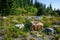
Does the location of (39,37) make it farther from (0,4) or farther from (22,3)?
(22,3)

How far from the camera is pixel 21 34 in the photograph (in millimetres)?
13273

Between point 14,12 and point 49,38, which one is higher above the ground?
point 49,38

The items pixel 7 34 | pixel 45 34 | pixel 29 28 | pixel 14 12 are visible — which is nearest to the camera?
pixel 7 34

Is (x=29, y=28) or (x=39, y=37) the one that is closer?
(x=39, y=37)

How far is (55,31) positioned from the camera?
14.8 m

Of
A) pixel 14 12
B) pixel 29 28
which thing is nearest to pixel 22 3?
pixel 14 12

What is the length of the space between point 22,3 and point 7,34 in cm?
4107

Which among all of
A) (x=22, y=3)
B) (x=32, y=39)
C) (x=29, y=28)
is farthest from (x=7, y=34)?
(x=22, y=3)

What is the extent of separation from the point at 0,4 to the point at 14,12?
4093mm

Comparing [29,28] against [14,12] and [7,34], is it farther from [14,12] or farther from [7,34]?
[14,12]

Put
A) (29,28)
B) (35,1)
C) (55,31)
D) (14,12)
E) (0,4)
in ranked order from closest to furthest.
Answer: (55,31) → (29,28) → (0,4) → (14,12) → (35,1)

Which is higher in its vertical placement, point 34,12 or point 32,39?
point 32,39

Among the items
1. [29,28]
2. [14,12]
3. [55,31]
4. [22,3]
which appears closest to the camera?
[55,31]

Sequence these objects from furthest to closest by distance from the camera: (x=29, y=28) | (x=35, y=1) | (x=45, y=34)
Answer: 1. (x=35, y=1)
2. (x=29, y=28)
3. (x=45, y=34)
